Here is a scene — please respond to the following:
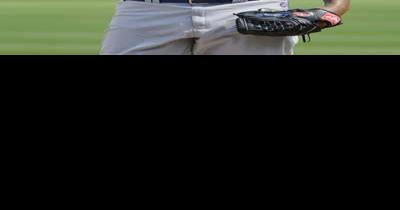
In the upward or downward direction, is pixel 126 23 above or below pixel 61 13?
above

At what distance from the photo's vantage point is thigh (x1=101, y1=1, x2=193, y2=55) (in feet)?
9.18

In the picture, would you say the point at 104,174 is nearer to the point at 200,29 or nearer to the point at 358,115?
the point at 358,115

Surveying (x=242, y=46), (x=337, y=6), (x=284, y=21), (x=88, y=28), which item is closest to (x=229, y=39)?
(x=242, y=46)

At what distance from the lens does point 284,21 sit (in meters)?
2.74

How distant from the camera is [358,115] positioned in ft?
5.36

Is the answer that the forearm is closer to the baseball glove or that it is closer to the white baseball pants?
the baseball glove

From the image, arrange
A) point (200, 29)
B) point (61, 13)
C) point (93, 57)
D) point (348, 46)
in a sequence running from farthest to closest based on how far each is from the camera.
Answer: point (61, 13), point (348, 46), point (200, 29), point (93, 57)

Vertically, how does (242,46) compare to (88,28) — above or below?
above

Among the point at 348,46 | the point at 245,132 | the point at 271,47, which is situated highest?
the point at 245,132

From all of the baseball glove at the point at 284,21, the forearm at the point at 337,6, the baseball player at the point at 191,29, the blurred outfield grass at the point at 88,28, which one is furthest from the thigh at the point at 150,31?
the blurred outfield grass at the point at 88,28

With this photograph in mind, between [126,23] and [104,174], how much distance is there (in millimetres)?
1267

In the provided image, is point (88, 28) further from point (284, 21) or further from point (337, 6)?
point (284, 21)

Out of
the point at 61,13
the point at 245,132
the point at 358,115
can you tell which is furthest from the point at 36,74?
the point at 61,13

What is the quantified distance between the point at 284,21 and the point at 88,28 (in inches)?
290
